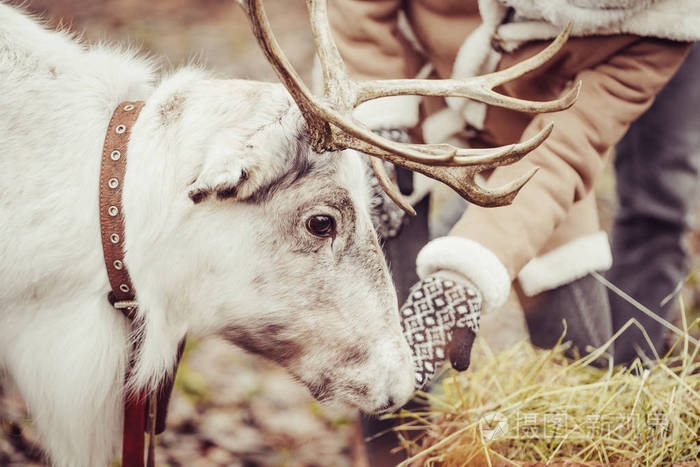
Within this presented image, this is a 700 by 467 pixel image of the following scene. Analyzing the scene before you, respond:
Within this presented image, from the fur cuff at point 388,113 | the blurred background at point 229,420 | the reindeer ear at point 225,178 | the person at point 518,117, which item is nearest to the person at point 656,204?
the person at point 518,117

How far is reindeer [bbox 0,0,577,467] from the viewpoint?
4.76ft

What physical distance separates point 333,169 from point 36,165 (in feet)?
2.27

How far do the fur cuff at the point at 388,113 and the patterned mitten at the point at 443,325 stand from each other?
0.60 meters

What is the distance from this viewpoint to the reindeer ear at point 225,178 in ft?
4.44

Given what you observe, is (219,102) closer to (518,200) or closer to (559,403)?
(518,200)

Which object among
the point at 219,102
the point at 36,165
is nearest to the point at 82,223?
the point at 36,165

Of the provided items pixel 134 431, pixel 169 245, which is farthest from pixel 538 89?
pixel 134 431

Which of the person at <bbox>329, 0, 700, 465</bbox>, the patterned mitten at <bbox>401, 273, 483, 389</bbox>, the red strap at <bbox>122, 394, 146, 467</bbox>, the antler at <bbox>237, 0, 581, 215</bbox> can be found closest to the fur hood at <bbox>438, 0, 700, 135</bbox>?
the person at <bbox>329, 0, 700, 465</bbox>

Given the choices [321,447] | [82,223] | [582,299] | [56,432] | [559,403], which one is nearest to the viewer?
[82,223]

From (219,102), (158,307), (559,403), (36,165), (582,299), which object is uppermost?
(219,102)

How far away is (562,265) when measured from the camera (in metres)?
2.16

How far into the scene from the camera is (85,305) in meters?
1.53

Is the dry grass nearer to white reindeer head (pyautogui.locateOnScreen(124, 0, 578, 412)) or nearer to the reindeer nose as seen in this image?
the reindeer nose

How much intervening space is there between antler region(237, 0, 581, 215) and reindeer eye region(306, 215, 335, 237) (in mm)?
164
